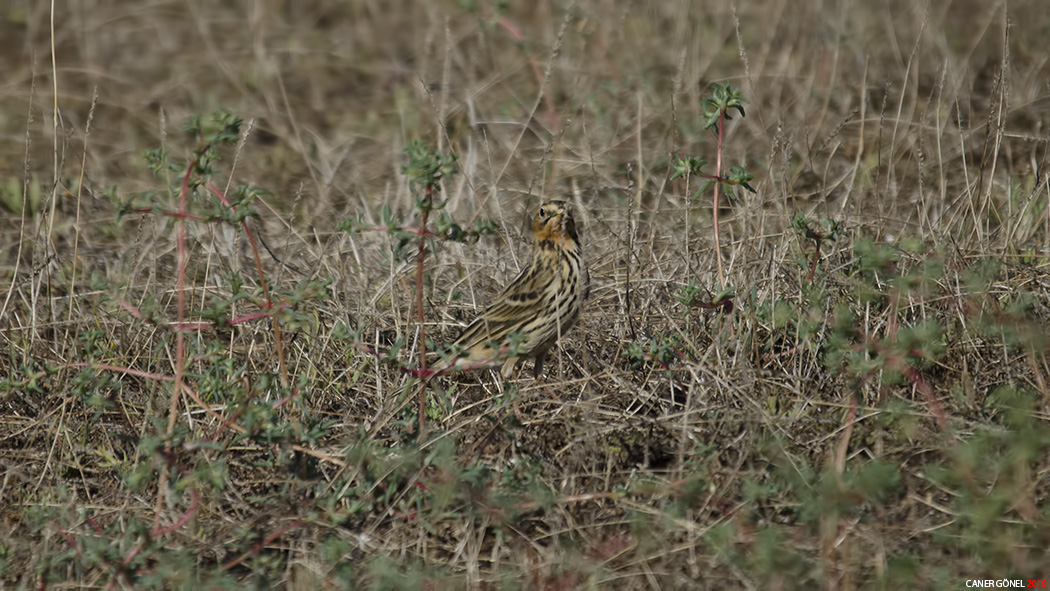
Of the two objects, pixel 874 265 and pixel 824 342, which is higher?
pixel 874 265

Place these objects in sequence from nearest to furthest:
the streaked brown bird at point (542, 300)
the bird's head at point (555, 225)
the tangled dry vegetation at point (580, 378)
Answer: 1. the tangled dry vegetation at point (580, 378)
2. the streaked brown bird at point (542, 300)
3. the bird's head at point (555, 225)

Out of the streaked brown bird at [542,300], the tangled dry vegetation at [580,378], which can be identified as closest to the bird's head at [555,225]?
the streaked brown bird at [542,300]

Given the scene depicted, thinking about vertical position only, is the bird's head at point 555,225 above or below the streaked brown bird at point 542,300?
above

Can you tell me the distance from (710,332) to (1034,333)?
5.07ft

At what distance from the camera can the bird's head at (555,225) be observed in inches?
231

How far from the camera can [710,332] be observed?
5.27 m

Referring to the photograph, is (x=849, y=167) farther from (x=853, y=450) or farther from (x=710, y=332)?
(x=853, y=450)

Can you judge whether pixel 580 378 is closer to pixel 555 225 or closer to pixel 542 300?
pixel 542 300

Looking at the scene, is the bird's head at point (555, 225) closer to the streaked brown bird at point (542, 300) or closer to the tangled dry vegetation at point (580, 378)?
the streaked brown bird at point (542, 300)

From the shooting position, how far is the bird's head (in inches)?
231

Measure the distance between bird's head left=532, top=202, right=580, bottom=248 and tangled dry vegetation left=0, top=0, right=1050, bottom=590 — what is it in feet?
1.07

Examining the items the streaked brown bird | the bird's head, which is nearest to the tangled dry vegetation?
the streaked brown bird

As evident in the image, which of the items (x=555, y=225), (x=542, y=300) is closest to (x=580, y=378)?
(x=542, y=300)

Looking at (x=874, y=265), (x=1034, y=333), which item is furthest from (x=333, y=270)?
(x=1034, y=333)
